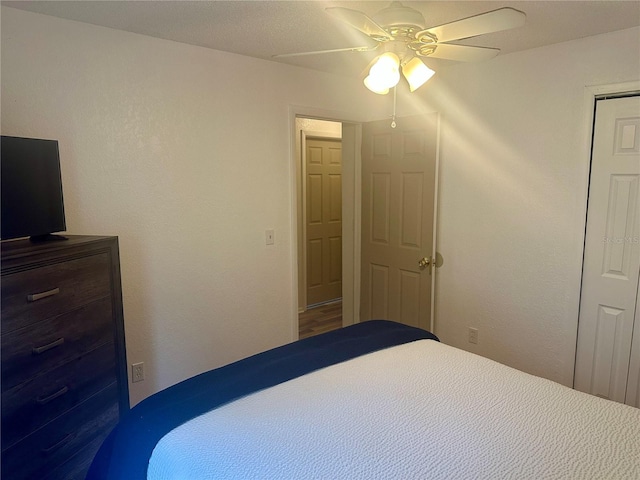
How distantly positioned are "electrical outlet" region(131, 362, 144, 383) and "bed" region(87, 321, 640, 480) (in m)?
0.98

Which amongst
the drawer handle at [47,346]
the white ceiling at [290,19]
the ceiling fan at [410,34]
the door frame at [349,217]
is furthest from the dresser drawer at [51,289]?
the door frame at [349,217]

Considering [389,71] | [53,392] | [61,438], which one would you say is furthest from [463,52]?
[61,438]

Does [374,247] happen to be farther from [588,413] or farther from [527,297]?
[588,413]

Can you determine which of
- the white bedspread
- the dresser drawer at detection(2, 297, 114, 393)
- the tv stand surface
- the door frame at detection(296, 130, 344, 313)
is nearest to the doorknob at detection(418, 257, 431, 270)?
the white bedspread

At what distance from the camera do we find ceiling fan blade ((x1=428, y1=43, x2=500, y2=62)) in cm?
174

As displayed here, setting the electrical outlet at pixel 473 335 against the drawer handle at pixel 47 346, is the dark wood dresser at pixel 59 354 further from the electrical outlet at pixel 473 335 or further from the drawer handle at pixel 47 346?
the electrical outlet at pixel 473 335

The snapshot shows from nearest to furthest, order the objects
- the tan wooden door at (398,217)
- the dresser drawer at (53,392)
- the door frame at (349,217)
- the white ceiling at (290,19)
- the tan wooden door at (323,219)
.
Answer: the dresser drawer at (53,392) → the white ceiling at (290,19) → the tan wooden door at (398,217) → the door frame at (349,217) → the tan wooden door at (323,219)

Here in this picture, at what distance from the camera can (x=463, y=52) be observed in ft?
5.89

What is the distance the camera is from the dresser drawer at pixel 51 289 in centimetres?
149

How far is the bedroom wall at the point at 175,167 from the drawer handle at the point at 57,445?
0.76 m

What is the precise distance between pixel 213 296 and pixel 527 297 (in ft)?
6.66

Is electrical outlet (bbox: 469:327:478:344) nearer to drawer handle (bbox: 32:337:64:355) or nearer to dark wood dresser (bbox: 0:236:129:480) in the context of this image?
dark wood dresser (bbox: 0:236:129:480)

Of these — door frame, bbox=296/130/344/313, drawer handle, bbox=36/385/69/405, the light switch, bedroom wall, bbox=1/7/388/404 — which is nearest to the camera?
drawer handle, bbox=36/385/69/405

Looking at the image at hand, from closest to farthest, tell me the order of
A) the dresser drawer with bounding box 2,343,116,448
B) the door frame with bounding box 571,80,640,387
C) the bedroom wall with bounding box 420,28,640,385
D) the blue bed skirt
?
the blue bed skirt, the dresser drawer with bounding box 2,343,116,448, the door frame with bounding box 571,80,640,387, the bedroom wall with bounding box 420,28,640,385
